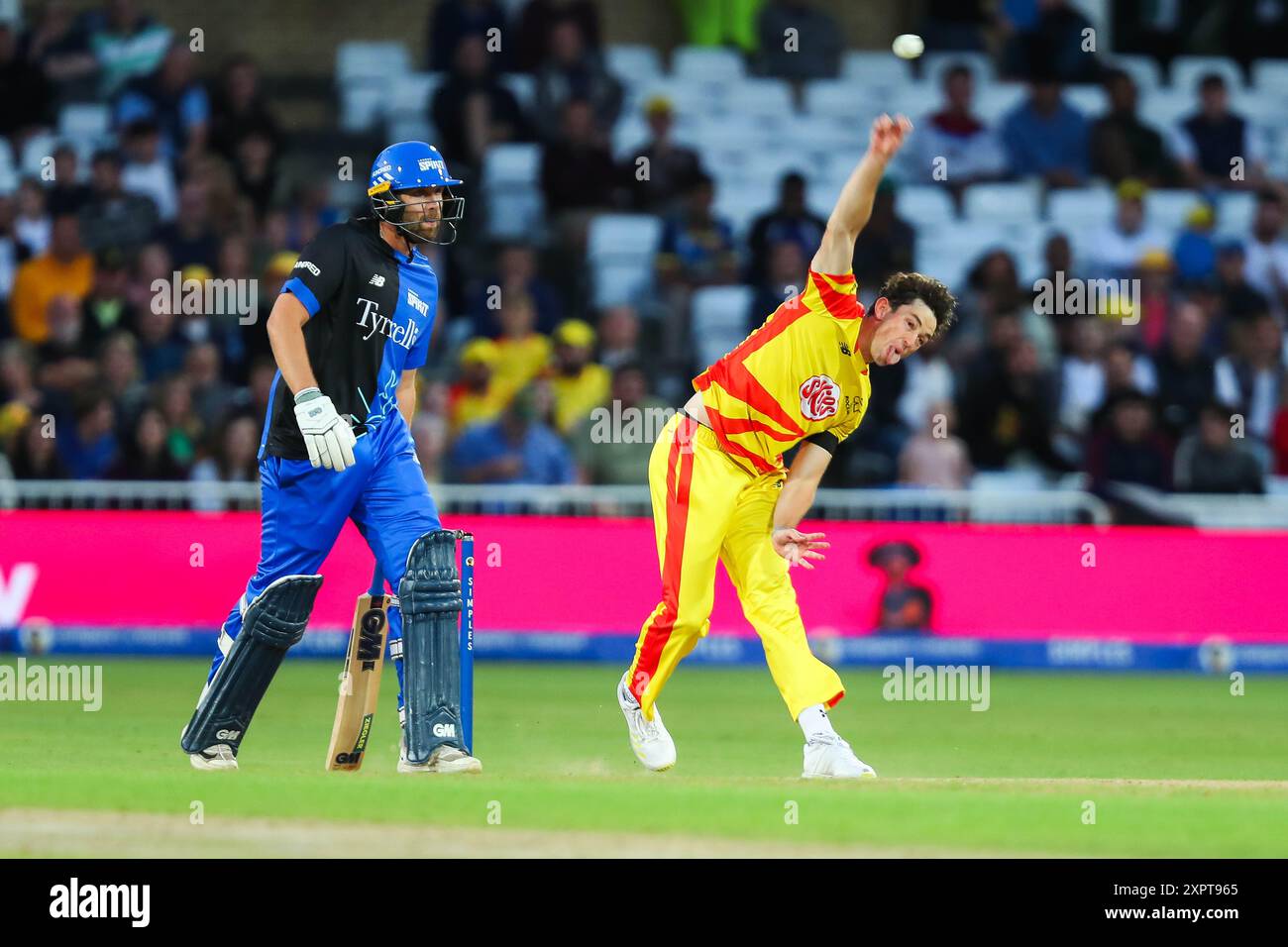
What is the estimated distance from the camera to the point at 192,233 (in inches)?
803

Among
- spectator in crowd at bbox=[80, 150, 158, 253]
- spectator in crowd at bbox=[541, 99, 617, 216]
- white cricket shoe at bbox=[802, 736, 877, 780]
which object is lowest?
white cricket shoe at bbox=[802, 736, 877, 780]

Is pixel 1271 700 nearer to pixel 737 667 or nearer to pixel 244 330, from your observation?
pixel 737 667

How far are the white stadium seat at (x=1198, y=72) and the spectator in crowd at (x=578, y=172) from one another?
7.04m

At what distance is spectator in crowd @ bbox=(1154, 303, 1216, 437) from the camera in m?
19.9

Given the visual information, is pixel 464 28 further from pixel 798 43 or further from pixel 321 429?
pixel 321 429

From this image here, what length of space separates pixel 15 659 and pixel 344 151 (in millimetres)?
7853

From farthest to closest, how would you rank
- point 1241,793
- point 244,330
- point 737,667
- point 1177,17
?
point 1177,17 < point 244,330 < point 737,667 < point 1241,793

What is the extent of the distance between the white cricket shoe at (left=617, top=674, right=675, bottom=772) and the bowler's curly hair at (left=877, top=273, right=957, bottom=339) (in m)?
2.16

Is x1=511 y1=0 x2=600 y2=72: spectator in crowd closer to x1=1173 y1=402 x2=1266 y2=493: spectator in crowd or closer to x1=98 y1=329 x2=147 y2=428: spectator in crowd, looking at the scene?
x1=98 y1=329 x2=147 y2=428: spectator in crowd

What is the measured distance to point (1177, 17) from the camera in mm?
25859

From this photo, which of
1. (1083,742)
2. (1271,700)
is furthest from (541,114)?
(1083,742)

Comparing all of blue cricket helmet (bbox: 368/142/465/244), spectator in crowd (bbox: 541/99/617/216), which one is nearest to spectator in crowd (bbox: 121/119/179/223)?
spectator in crowd (bbox: 541/99/617/216)

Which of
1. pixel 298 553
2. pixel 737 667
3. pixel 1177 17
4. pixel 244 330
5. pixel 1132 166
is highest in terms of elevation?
pixel 1177 17

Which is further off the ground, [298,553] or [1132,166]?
[1132,166]
